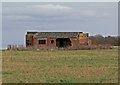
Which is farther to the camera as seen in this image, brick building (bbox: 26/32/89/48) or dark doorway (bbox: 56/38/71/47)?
dark doorway (bbox: 56/38/71/47)

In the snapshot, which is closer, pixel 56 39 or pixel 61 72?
pixel 61 72

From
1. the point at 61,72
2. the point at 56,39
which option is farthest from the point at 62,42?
the point at 61,72

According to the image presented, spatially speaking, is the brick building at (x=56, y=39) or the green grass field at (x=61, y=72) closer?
the green grass field at (x=61, y=72)

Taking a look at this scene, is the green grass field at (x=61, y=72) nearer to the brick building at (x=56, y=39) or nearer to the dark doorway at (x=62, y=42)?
the brick building at (x=56, y=39)

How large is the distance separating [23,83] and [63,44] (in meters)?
70.2

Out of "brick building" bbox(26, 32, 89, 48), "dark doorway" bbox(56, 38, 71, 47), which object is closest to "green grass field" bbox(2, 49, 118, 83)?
"brick building" bbox(26, 32, 89, 48)

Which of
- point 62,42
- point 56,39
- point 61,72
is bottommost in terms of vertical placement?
point 61,72

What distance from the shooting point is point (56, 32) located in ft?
287

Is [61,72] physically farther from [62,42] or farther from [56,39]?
[62,42]

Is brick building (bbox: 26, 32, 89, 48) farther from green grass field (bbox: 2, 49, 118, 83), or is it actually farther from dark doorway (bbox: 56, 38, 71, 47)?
green grass field (bbox: 2, 49, 118, 83)

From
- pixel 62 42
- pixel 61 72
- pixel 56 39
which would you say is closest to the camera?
pixel 61 72

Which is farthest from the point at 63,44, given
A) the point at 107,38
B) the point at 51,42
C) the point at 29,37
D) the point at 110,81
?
the point at 110,81

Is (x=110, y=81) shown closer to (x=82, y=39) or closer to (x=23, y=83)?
(x=23, y=83)

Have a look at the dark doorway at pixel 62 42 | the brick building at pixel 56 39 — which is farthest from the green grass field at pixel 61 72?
the dark doorway at pixel 62 42
